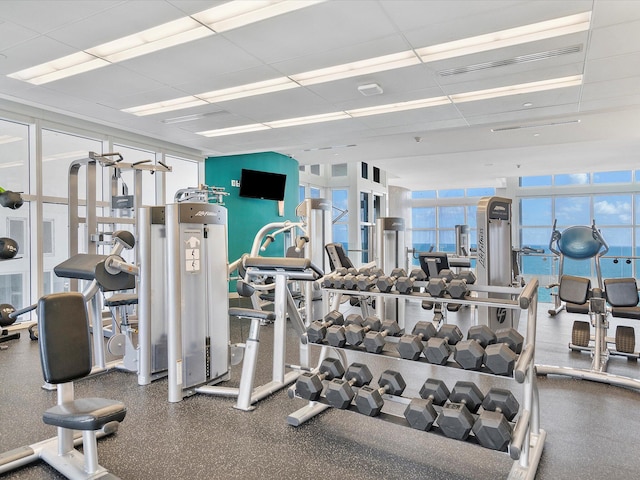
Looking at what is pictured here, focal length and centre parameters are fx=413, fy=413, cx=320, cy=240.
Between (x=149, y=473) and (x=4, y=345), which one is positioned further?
(x=4, y=345)

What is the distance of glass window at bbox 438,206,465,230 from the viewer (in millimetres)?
15492

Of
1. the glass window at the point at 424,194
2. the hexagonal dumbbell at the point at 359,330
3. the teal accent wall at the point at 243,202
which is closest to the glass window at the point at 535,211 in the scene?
the glass window at the point at 424,194

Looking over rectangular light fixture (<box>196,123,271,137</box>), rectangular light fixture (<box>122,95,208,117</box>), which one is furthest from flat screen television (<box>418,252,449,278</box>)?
rectangular light fixture (<box>196,123,271,137</box>)

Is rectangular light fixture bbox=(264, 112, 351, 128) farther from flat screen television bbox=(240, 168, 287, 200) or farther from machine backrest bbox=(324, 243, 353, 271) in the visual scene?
flat screen television bbox=(240, 168, 287, 200)

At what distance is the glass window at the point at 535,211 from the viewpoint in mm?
12977

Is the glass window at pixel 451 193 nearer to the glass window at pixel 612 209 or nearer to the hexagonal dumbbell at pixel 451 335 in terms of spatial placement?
the glass window at pixel 612 209

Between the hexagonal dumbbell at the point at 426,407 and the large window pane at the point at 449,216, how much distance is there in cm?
1417

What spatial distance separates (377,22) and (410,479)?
9.78 feet

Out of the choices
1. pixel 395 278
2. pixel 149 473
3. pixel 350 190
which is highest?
pixel 350 190

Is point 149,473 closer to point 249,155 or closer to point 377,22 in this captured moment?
point 377,22

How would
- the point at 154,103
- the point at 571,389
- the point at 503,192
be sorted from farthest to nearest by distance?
the point at 503,192, the point at 154,103, the point at 571,389

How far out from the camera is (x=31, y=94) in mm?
4664

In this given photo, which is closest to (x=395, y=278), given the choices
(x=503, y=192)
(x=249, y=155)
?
(x=249, y=155)

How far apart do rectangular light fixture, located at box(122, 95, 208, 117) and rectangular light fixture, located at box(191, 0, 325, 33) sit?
182 cm
